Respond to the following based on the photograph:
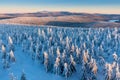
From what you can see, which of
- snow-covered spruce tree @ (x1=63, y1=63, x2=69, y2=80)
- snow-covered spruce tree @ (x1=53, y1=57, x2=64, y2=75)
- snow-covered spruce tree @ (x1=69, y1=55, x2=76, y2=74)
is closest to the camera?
snow-covered spruce tree @ (x1=63, y1=63, x2=69, y2=80)

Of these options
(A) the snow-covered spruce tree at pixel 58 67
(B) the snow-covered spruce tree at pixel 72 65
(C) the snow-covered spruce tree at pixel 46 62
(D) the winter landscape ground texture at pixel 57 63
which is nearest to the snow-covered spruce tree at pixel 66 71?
(D) the winter landscape ground texture at pixel 57 63

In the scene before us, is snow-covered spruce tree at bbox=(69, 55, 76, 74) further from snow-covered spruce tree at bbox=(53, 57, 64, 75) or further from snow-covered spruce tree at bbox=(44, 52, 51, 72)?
snow-covered spruce tree at bbox=(44, 52, 51, 72)

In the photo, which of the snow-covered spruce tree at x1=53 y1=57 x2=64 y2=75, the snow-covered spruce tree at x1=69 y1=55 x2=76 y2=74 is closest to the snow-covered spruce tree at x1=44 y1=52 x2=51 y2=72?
the snow-covered spruce tree at x1=53 y1=57 x2=64 y2=75

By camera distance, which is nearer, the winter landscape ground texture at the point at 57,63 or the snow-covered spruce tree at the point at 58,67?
the winter landscape ground texture at the point at 57,63

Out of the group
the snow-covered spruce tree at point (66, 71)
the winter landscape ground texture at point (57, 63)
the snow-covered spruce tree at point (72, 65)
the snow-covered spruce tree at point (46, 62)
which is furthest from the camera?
the snow-covered spruce tree at point (46, 62)

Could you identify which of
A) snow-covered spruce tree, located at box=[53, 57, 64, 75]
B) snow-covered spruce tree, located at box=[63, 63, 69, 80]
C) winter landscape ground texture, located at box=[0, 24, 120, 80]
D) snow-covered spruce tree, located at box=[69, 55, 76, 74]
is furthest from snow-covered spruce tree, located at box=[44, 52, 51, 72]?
snow-covered spruce tree, located at box=[69, 55, 76, 74]

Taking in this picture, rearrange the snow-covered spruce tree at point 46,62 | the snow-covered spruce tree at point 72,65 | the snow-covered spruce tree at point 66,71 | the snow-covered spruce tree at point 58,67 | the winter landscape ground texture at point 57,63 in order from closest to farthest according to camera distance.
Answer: the snow-covered spruce tree at point 66,71 < the winter landscape ground texture at point 57,63 < the snow-covered spruce tree at point 58,67 < the snow-covered spruce tree at point 72,65 < the snow-covered spruce tree at point 46,62

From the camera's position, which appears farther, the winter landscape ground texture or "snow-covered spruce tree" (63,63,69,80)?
the winter landscape ground texture

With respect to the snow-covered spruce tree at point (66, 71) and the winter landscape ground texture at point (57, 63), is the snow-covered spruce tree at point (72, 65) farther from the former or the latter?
the snow-covered spruce tree at point (66, 71)

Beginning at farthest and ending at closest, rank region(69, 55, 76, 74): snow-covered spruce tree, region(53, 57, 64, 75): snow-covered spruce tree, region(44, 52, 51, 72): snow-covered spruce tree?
region(44, 52, 51, 72): snow-covered spruce tree, region(69, 55, 76, 74): snow-covered spruce tree, region(53, 57, 64, 75): snow-covered spruce tree

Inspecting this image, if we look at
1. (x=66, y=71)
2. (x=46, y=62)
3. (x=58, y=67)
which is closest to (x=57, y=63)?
(x=58, y=67)

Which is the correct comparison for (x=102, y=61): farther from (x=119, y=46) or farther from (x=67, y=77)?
(x=119, y=46)

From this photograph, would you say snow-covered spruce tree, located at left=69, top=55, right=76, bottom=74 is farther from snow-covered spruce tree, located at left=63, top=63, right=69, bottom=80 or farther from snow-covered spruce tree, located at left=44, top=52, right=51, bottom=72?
snow-covered spruce tree, located at left=44, top=52, right=51, bottom=72
